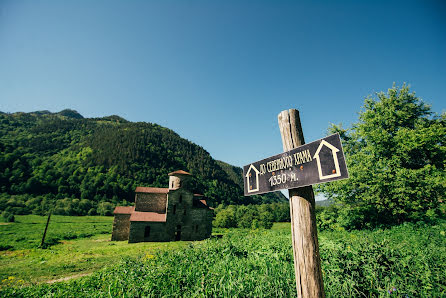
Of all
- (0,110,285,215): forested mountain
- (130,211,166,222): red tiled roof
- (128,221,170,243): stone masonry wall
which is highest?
(0,110,285,215): forested mountain

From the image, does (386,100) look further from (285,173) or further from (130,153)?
(130,153)

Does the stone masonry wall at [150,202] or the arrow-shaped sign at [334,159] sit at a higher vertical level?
the stone masonry wall at [150,202]

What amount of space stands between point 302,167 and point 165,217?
32.0 m

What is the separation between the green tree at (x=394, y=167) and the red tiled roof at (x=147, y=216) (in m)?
24.6

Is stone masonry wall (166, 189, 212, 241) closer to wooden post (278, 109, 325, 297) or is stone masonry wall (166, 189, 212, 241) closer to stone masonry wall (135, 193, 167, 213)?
stone masonry wall (135, 193, 167, 213)

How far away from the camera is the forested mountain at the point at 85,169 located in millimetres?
72312

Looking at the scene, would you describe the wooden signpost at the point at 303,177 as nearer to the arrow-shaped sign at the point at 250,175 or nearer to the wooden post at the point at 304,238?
the wooden post at the point at 304,238

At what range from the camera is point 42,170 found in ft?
282

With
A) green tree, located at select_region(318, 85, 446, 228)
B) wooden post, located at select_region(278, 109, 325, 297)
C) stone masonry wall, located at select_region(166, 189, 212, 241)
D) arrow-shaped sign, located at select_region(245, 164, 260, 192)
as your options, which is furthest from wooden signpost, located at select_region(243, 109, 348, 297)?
stone masonry wall, located at select_region(166, 189, 212, 241)

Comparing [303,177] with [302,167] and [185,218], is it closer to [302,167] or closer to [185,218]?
[302,167]

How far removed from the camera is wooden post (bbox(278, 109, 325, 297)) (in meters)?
2.05

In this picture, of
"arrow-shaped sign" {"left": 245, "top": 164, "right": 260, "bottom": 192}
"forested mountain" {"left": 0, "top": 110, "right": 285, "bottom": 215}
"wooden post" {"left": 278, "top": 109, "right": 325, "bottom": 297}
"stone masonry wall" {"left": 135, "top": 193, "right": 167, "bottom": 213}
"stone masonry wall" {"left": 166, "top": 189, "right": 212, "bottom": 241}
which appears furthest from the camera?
"forested mountain" {"left": 0, "top": 110, "right": 285, "bottom": 215}

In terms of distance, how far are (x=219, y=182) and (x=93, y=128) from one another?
12010 centimetres

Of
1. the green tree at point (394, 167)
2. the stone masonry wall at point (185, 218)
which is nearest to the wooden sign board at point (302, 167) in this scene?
the green tree at point (394, 167)
